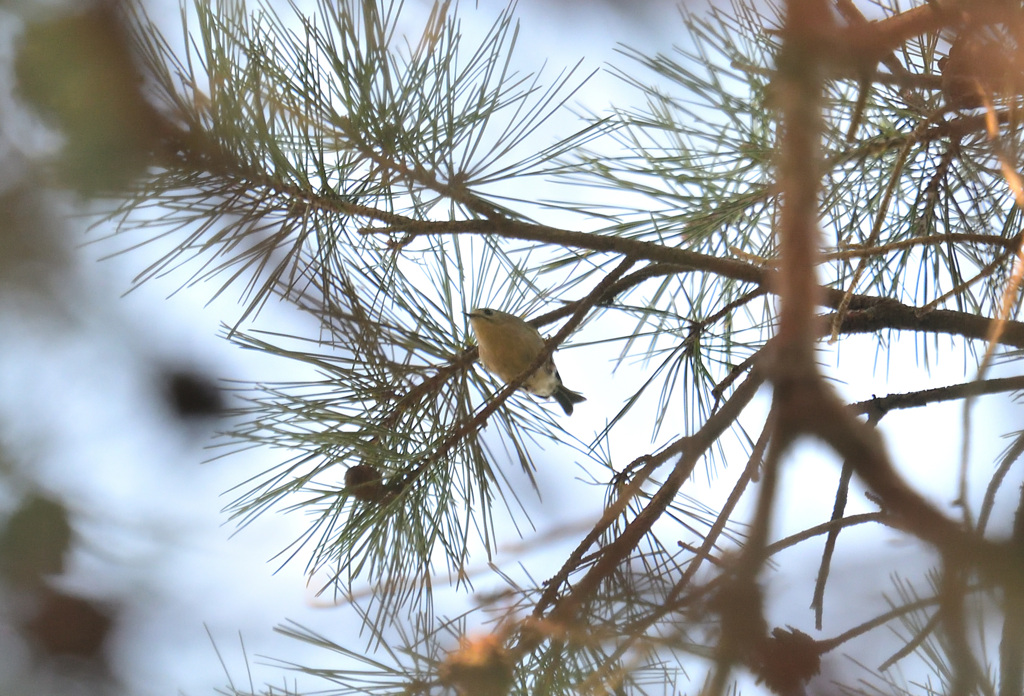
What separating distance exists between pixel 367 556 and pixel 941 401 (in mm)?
1030

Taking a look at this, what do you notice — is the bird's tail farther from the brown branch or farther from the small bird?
the brown branch

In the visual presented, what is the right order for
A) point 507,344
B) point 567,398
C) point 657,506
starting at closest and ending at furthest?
point 657,506 → point 507,344 → point 567,398

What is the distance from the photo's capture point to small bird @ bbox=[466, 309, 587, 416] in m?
2.10

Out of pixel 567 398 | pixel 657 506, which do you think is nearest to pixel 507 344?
pixel 567 398

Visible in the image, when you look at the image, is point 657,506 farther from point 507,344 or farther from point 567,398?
point 567,398

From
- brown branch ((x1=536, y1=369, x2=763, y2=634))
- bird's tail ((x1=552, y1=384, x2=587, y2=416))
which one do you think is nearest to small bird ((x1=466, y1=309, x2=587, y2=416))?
bird's tail ((x1=552, y1=384, x2=587, y2=416))

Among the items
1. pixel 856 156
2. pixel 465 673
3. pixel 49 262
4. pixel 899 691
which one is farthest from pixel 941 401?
pixel 49 262

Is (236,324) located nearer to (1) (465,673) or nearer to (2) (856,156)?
(1) (465,673)

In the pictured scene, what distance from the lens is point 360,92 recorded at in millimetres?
1391

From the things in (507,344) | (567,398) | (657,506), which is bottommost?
(657,506)

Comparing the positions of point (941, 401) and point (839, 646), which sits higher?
point (941, 401)

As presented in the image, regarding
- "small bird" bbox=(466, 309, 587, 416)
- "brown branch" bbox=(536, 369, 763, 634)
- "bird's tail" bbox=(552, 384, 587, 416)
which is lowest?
"brown branch" bbox=(536, 369, 763, 634)

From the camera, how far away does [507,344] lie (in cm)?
252

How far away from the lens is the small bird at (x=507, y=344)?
6.88 ft
